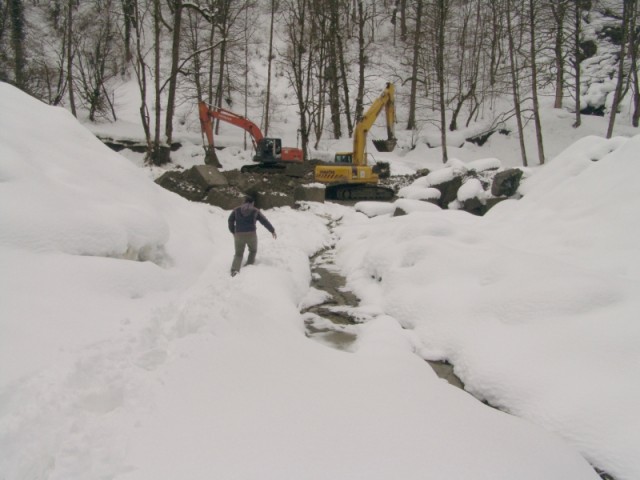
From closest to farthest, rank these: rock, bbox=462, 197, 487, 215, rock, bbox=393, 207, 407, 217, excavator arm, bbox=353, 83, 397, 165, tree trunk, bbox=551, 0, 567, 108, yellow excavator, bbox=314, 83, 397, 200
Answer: rock, bbox=393, 207, 407, 217, rock, bbox=462, 197, 487, 215, yellow excavator, bbox=314, 83, 397, 200, excavator arm, bbox=353, 83, 397, 165, tree trunk, bbox=551, 0, 567, 108

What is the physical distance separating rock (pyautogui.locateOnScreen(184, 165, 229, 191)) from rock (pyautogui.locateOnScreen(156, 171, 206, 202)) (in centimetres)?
16

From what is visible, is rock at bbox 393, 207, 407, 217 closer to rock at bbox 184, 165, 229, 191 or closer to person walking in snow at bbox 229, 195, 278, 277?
rock at bbox 184, 165, 229, 191

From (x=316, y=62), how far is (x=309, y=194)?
1329 centimetres

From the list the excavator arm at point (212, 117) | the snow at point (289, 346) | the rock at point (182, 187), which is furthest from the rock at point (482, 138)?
the rock at point (182, 187)

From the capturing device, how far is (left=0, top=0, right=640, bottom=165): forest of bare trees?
793 inches

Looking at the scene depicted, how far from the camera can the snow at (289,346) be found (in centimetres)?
251

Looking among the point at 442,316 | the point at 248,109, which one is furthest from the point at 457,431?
the point at 248,109

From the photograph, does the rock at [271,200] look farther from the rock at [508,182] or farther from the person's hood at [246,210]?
the rock at [508,182]

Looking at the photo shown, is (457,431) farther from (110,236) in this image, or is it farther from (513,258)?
(110,236)

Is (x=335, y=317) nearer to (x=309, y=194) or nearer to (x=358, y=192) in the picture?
(x=309, y=194)

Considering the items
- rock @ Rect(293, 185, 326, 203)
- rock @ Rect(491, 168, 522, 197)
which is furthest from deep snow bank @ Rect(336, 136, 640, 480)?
rock @ Rect(293, 185, 326, 203)

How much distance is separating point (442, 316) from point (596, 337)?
5.81ft

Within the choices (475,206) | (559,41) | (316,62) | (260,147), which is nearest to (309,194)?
(260,147)

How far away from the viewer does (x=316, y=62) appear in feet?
80.7
